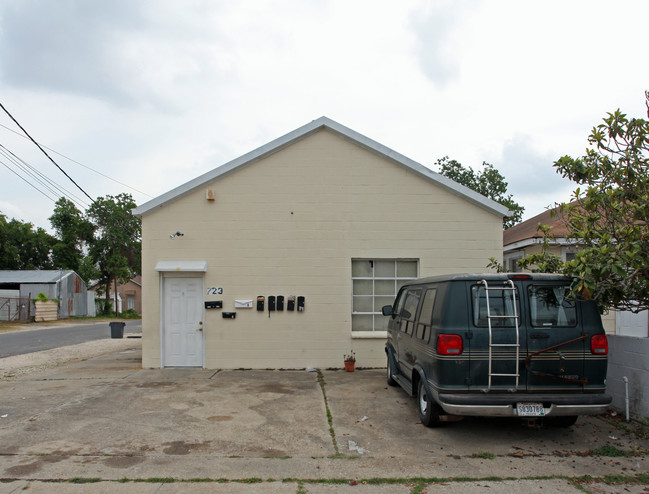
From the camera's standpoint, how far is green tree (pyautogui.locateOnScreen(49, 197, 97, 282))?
138 feet

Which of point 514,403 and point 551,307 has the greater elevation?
point 551,307

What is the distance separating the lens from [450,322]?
5547mm

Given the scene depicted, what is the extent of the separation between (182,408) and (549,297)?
5.41 m

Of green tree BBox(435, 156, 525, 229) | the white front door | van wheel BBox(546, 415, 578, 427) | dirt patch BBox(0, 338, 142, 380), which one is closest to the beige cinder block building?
the white front door

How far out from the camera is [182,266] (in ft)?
34.0

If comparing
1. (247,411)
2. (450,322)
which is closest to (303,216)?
(247,411)

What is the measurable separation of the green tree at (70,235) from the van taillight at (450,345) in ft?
136

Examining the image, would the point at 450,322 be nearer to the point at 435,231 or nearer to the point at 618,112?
the point at 618,112

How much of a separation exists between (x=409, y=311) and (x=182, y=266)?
530 cm

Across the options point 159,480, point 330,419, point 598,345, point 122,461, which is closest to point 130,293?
point 330,419

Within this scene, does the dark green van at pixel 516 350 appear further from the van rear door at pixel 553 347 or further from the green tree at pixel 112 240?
the green tree at pixel 112 240

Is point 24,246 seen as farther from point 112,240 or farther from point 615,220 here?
point 615,220

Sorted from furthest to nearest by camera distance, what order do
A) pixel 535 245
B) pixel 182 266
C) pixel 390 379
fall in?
pixel 535 245 < pixel 182 266 < pixel 390 379

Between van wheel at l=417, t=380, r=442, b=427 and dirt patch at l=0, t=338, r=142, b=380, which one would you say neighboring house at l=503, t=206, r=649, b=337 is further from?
dirt patch at l=0, t=338, r=142, b=380
